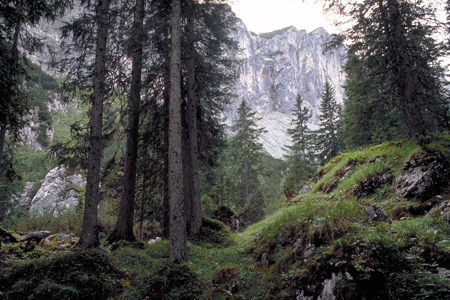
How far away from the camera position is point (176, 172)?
20.7 feet

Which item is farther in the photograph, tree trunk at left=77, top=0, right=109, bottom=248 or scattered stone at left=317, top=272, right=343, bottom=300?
tree trunk at left=77, top=0, right=109, bottom=248

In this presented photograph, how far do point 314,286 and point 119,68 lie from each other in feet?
33.8

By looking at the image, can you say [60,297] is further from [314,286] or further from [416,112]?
[416,112]

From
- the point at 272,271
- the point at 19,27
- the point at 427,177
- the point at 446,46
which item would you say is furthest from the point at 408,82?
the point at 19,27

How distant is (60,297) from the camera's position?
3.54 m

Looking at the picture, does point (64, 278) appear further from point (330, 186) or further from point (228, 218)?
point (228, 218)

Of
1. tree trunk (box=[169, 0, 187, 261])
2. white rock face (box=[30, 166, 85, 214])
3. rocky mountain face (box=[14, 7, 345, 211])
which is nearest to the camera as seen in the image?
tree trunk (box=[169, 0, 187, 261])

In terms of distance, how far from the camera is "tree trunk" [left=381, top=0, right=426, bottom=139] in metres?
7.33

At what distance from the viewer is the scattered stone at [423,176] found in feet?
16.4

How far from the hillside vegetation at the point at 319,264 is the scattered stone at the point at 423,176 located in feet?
0.18

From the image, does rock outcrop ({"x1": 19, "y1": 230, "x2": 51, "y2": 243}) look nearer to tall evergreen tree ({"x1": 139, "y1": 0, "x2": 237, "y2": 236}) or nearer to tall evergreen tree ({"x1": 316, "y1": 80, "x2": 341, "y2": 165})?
tall evergreen tree ({"x1": 139, "y1": 0, "x2": 237, "y2": 236})

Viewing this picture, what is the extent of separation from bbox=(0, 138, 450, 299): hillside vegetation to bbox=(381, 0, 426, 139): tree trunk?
0.94 m

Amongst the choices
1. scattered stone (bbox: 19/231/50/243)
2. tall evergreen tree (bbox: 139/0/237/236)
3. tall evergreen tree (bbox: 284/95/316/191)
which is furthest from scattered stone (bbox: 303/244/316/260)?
tall evergreen tree (bbox: 284/95/316/191)

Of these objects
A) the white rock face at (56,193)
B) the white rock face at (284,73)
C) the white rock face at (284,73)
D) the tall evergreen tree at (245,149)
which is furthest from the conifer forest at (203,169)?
the white rock face at (284,73)
